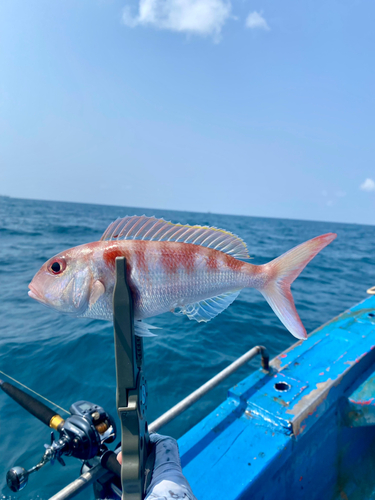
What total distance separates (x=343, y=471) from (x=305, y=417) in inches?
49.5

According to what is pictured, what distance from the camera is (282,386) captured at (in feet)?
9.20

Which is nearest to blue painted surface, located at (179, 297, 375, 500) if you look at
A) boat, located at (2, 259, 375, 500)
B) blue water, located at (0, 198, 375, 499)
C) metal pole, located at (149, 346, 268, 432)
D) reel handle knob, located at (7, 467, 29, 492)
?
boat, located at (2, 259, 375, 500)

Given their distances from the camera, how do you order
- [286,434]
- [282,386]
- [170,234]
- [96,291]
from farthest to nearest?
1. [282,386]
2. [286,434]
3. [170,234]
4. [96,291]

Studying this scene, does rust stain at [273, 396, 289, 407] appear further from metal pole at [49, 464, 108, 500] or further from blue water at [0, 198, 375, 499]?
blue water at [0, 198, 375, 499]

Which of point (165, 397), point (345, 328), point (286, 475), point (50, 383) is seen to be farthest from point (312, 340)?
point (50, 383)

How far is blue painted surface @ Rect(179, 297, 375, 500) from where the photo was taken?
2.09 meters

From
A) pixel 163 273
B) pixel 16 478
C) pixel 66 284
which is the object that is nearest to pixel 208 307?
pixel 163 273

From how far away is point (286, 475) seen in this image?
7.63ft

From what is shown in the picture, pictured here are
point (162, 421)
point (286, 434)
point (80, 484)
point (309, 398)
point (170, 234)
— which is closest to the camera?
point (170, 234)

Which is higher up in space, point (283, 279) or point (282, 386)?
point (283, 279)

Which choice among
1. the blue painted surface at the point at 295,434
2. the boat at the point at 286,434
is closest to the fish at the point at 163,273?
the boat at the point at 286,434

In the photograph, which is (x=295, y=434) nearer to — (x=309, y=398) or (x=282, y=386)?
(x=309, y=398)

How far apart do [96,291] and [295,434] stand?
83.7 inches

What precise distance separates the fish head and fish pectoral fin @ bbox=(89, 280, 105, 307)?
0.02m
